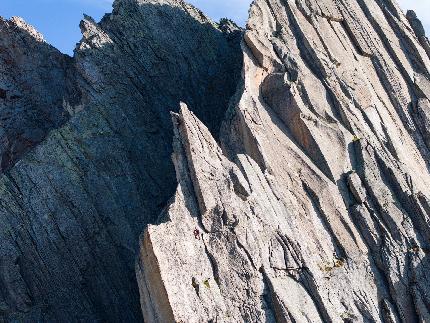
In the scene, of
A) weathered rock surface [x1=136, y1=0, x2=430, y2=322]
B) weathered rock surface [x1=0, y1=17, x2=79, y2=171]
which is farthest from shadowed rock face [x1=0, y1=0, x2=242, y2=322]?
weathered rock surface [x1=136, y1=0, x2=430, y2=322]

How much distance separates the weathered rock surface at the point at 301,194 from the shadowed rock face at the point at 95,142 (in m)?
7.16

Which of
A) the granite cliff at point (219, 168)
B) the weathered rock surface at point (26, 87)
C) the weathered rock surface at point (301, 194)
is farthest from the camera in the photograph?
the weathered rock surface at point (26, 87)

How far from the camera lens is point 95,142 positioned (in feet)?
168

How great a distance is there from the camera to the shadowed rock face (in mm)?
46969

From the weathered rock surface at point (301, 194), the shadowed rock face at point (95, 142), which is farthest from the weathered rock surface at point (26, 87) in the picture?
the weathered rock surface at point (301, 194)

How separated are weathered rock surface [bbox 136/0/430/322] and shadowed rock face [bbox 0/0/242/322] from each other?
716cm

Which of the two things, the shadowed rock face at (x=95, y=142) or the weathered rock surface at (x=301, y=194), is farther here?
the shadowed rock face at (x=95, y=142)

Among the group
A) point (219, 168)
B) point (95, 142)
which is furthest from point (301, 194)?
point (95, 142)

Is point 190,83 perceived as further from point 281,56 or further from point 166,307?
point 166,307

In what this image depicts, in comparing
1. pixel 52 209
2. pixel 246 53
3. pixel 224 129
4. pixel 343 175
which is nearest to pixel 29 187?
pixel 52 209

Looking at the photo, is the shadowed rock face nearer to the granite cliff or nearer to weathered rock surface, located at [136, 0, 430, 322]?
the granite cliff

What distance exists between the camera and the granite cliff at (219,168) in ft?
124

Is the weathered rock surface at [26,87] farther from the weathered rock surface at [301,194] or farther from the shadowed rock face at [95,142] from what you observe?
the weathered rock surface at [301,194]

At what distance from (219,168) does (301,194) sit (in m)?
6.21
